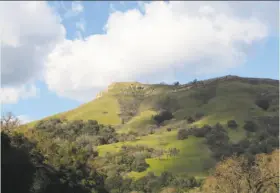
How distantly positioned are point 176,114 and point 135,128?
26596mm

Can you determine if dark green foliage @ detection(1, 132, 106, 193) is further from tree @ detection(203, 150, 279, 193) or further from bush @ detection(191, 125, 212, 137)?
bush @ detection(191, 125, 212, 137)

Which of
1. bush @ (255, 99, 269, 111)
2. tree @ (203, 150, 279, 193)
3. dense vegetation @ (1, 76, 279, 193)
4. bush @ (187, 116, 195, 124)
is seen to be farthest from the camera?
bush @ (255, 99, 269, 111)

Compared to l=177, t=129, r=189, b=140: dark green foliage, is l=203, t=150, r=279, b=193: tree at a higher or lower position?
lower

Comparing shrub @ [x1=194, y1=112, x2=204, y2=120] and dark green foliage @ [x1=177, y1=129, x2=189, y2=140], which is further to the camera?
shrub @ [x1=194, y1=112, x2=204, y2=120]

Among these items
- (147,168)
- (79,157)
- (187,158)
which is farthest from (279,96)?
(79,157)

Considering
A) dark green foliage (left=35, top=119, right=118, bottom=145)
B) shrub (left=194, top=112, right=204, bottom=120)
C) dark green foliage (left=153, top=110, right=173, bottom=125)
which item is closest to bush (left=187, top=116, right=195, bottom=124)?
shrub (left=194, top=112, right=204, bottom=120)

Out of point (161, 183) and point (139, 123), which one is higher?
point (139, 123)

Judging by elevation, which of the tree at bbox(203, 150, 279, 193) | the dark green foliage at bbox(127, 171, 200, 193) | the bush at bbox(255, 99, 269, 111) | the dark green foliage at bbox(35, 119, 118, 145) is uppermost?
→ the bush at bbox(255, 99, 269, 111)

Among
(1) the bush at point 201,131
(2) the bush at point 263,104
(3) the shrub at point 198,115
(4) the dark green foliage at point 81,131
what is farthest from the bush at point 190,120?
(4) the dark green foliage at point 81,131

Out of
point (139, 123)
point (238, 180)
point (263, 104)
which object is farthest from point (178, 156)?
point (263, 104)

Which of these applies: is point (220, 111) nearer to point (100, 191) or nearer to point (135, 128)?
point (135, 128)

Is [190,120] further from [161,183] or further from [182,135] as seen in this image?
[161,183]

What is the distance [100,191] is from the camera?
6731cm

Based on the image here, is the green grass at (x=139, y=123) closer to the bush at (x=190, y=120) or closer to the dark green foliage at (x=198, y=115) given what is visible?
the bush at (x=190, y=120)
